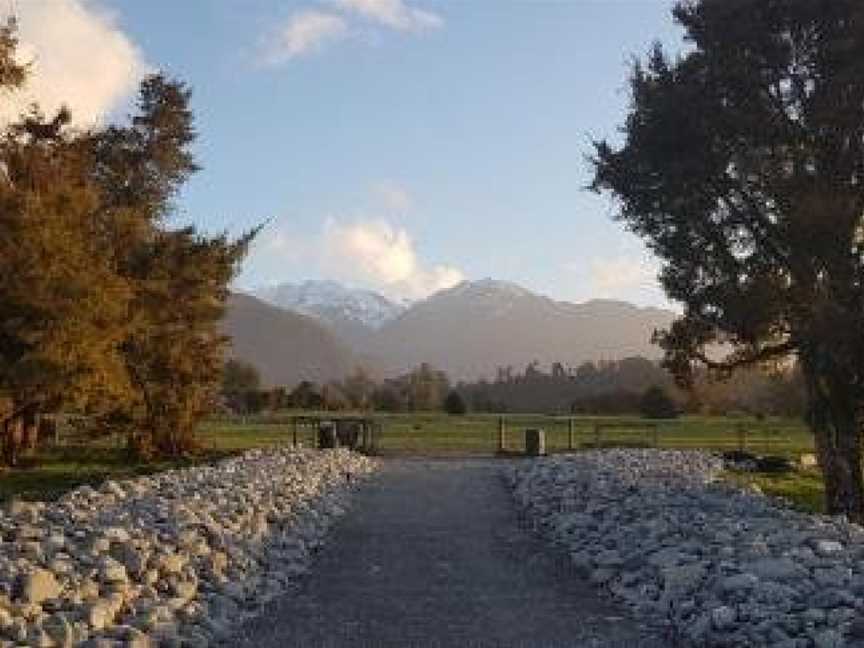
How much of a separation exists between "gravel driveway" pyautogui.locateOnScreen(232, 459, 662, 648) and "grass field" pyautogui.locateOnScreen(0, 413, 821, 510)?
9561mm

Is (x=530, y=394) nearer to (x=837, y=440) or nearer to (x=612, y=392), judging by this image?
(x=612, y=392)

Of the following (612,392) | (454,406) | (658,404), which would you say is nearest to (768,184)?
(658,404)

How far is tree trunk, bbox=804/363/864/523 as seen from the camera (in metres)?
23.8

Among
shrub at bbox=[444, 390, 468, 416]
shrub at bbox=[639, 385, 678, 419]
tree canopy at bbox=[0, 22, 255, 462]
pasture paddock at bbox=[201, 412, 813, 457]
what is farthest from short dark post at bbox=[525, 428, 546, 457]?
shrub at bbox=[444, 390, 468, 416]

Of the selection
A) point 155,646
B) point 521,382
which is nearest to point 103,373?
point 155,646

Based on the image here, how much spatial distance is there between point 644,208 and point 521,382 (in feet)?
256

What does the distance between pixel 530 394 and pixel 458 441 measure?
5327 centimetres

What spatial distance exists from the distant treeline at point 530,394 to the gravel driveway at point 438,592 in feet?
97.1

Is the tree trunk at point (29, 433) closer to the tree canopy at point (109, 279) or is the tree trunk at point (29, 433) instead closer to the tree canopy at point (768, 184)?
the tree canopy at point (109, 279)

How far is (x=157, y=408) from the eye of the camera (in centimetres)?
3953

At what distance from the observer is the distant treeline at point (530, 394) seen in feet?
212

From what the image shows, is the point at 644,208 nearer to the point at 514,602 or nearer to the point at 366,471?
the point at 366,471

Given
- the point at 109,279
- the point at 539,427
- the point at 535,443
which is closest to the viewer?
the point at 109,279

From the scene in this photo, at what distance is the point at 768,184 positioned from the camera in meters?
23.9
